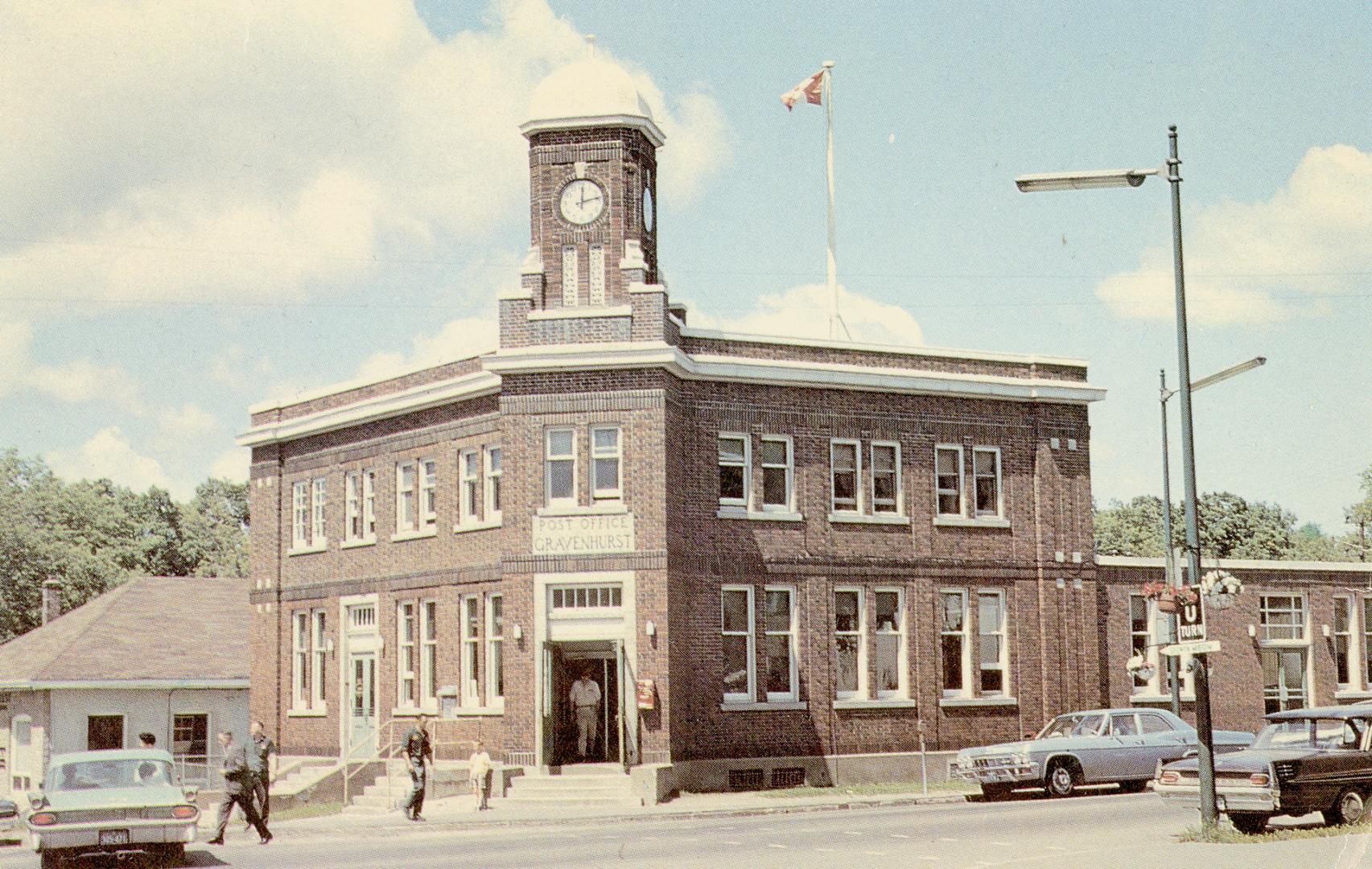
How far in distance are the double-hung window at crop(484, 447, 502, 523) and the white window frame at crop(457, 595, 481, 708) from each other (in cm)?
183

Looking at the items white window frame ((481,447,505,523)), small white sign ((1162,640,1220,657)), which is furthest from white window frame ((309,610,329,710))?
small white sign ((1162,640,1220,657))

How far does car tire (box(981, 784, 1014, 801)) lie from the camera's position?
103ft

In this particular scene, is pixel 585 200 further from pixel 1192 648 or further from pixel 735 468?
pixel 1192 648

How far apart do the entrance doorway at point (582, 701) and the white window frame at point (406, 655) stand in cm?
567

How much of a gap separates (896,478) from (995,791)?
941 centimetres

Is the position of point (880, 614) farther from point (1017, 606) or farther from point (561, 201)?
point (561, 201)

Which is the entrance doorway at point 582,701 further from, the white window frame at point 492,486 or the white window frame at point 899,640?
the white window frame at point 899,640

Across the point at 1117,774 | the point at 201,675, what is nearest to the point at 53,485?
the point at 201,675

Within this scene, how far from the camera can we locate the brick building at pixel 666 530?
35.1 metres

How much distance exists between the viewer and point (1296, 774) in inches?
853

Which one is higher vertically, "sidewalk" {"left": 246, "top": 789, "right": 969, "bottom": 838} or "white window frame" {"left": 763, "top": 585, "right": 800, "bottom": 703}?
"white window frame" {"left": 763, "top": 585, "right": 800, "bottom": 703}

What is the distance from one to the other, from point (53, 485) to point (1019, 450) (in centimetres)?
5228

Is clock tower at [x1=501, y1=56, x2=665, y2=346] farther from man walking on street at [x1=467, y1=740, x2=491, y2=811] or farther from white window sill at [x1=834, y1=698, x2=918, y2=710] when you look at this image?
white window sill at [x1=834, y1=698, x2=918, y2=710]

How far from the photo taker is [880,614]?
128 ft
